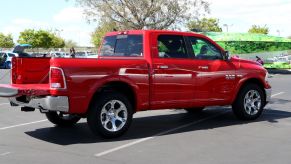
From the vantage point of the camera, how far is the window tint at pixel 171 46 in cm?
810

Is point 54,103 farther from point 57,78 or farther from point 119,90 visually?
point 119,90

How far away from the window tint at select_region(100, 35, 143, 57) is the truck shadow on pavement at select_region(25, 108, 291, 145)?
1447 millimetres

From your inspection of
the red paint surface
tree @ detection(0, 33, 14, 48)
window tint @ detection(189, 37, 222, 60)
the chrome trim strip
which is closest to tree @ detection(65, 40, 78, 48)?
tree @ detection(0, 33, 14, 48)

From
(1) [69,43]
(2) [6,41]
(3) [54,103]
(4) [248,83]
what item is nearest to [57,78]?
(3) [54,103]

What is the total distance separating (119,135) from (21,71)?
Answer: 2.17m

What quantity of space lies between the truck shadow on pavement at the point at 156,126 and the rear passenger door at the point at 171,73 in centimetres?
58

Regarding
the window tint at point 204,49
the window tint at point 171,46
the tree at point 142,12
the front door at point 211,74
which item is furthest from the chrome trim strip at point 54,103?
the tree at point 142,12

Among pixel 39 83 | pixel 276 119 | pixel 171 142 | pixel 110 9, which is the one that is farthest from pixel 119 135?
pixel 110 9

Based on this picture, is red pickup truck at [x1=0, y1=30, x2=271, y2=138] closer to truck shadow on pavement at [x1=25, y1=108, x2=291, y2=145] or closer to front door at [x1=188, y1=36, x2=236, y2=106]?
front door at [x1=188, y1=36, x2=236, y2=106]

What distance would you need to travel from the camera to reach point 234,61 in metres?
9.08

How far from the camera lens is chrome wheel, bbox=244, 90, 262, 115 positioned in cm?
928

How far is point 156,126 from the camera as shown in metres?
8.73

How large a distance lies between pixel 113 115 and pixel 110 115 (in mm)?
61

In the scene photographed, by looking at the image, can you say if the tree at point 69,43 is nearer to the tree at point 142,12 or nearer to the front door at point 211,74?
the tree at point 142,12
